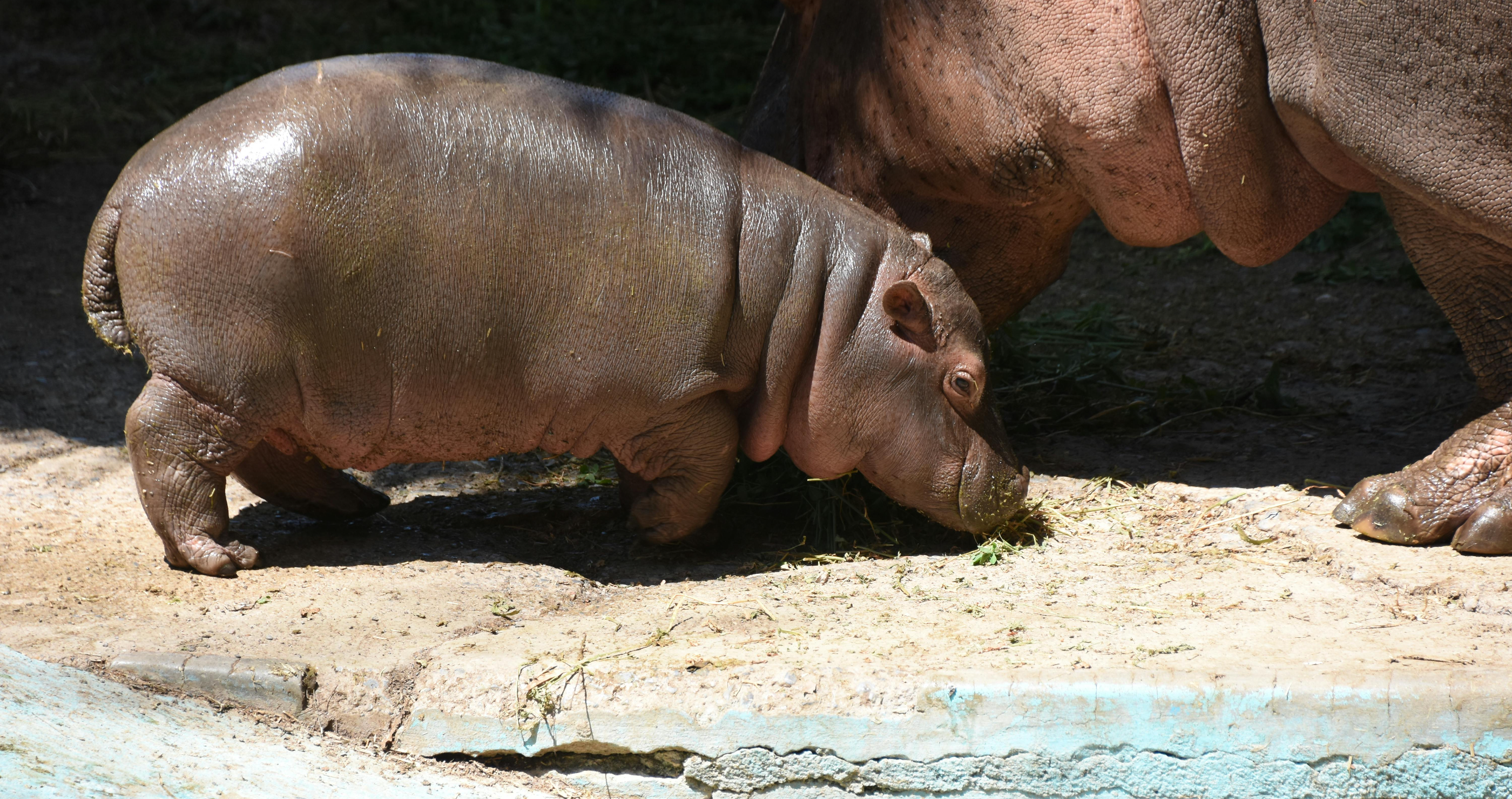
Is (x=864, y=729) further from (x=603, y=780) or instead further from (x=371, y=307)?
(x=371, y=307)

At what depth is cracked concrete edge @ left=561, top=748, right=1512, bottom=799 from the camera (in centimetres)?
290

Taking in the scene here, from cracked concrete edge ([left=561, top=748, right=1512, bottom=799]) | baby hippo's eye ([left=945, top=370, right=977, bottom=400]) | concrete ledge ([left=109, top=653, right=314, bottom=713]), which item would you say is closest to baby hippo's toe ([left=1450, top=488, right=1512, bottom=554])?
cracked concrete edge ([left=561, top=748, right=1512, bottom=799])

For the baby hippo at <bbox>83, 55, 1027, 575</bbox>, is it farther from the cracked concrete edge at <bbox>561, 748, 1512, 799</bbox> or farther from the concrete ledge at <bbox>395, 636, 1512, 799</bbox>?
the cracked concrete edge at <bbox>561, 748, 1512, 799</bbox>

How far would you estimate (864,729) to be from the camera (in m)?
3.04

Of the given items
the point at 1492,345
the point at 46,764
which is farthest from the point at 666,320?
the point at 1492,345

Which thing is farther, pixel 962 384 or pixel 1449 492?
pixel 962 384

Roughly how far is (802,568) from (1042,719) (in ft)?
A: 4.23

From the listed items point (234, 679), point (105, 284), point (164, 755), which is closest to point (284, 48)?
point (105, 284)

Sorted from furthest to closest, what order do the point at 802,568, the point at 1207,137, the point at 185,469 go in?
the point at 802,568
the point at 1207,137
the point at 185,469

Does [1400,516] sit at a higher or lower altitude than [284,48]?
lower

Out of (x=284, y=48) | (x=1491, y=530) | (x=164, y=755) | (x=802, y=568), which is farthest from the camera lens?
(x=284, y=48)

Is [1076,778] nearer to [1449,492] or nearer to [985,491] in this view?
[985,491]

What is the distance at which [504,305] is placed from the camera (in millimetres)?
3826

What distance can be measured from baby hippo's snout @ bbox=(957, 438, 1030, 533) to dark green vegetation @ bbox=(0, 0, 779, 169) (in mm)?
4700
